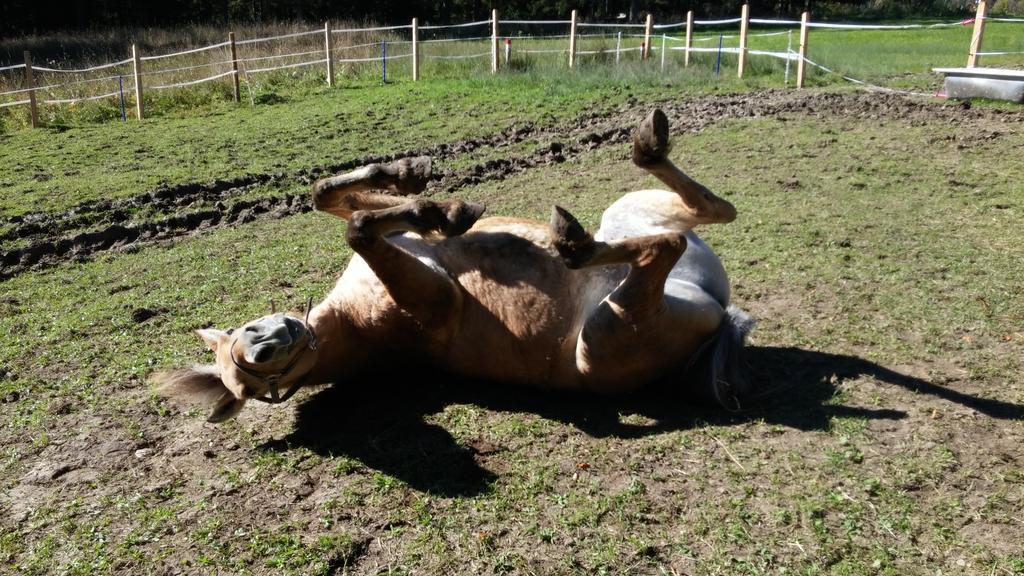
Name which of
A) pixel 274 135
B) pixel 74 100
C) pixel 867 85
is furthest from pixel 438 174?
pixel 74 100

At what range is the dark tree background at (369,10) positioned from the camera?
129 ft

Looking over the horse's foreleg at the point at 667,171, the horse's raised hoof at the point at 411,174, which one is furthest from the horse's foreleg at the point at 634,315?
the horse's raised hoof at the point at 411,174

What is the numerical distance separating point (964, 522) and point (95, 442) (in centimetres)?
384

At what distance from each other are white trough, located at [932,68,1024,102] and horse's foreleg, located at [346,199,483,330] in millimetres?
11248

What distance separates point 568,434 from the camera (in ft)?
11.9

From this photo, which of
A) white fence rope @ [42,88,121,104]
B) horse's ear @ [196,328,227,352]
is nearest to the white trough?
horse's ear @ [196,328,227,352]

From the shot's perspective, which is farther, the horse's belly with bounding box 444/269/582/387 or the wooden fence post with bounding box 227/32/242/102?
the wooden fence post with bounding box 227/32/242/102

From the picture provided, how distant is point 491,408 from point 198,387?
1429 millimetres

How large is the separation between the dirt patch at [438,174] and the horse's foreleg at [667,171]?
4470mm

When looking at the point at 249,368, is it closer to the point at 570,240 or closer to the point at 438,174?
the point at 570,240

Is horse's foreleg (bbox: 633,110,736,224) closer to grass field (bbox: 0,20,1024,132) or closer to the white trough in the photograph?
the white trough

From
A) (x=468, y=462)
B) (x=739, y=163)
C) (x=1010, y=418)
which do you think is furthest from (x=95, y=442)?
(x=739, y=163)

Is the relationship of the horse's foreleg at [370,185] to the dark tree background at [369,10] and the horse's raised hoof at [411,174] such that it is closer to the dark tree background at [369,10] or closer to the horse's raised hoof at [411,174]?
the horse's raised hoof at [411,174]

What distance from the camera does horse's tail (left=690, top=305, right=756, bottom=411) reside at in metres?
3.73
